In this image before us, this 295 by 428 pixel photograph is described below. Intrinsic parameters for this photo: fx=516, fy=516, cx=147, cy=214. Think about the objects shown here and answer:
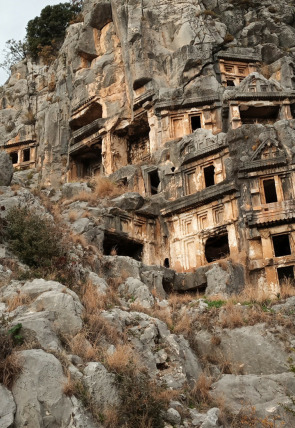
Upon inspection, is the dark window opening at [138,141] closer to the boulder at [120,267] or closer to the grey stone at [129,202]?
the grey stone at [129,202]

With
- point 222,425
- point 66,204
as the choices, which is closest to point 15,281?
point 222,425

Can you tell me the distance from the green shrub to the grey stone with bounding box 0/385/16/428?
206 inches

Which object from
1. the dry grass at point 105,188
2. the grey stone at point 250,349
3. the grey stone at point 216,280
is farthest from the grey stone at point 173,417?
the dry grass at point 105,188

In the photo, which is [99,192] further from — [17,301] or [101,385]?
[101,385]

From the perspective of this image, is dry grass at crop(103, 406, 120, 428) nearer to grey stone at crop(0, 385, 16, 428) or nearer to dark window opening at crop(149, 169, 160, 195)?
grey stone at crop(0, 385, 16, 428)

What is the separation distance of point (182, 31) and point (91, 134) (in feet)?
27.1

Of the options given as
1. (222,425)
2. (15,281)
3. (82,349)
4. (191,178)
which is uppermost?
(191,178)

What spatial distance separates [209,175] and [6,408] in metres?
18.7

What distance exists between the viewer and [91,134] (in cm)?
3216

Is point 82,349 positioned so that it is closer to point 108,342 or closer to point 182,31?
Result: point 108,342

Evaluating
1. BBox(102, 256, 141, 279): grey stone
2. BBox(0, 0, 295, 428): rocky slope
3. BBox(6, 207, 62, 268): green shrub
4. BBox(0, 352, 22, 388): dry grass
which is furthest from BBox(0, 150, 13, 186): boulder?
BBox(0, 352, 22, 388): dry grass

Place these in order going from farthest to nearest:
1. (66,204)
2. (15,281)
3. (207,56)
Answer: (207,56) → (66,204) → (15,281)

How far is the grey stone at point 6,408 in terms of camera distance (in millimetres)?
7289

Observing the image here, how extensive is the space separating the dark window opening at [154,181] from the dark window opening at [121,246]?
3810 mm
